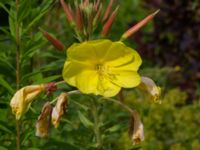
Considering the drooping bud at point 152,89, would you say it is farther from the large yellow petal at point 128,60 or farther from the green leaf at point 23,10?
the green leaf at point 23,10

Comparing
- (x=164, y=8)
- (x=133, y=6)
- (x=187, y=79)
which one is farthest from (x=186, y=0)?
(x=133, y=6)

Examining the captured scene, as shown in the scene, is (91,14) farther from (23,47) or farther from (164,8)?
(164,8)

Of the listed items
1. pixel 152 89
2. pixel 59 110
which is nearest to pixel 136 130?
pixel 152 89

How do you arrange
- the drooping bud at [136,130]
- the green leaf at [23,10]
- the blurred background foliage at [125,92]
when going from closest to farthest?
1. the drooping bud at [136,130]
2. the green leaf at [23,10]
3. the blurred background foliage at [125,92]

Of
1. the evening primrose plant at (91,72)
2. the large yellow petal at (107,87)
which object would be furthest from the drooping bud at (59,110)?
the large yellow petal at (107,87)

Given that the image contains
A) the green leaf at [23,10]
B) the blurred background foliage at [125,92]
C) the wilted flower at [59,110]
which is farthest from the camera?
the blurred background foliage at [125,92]

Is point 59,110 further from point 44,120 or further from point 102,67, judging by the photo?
point 102,67

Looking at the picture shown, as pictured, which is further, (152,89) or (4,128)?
(4,128)
